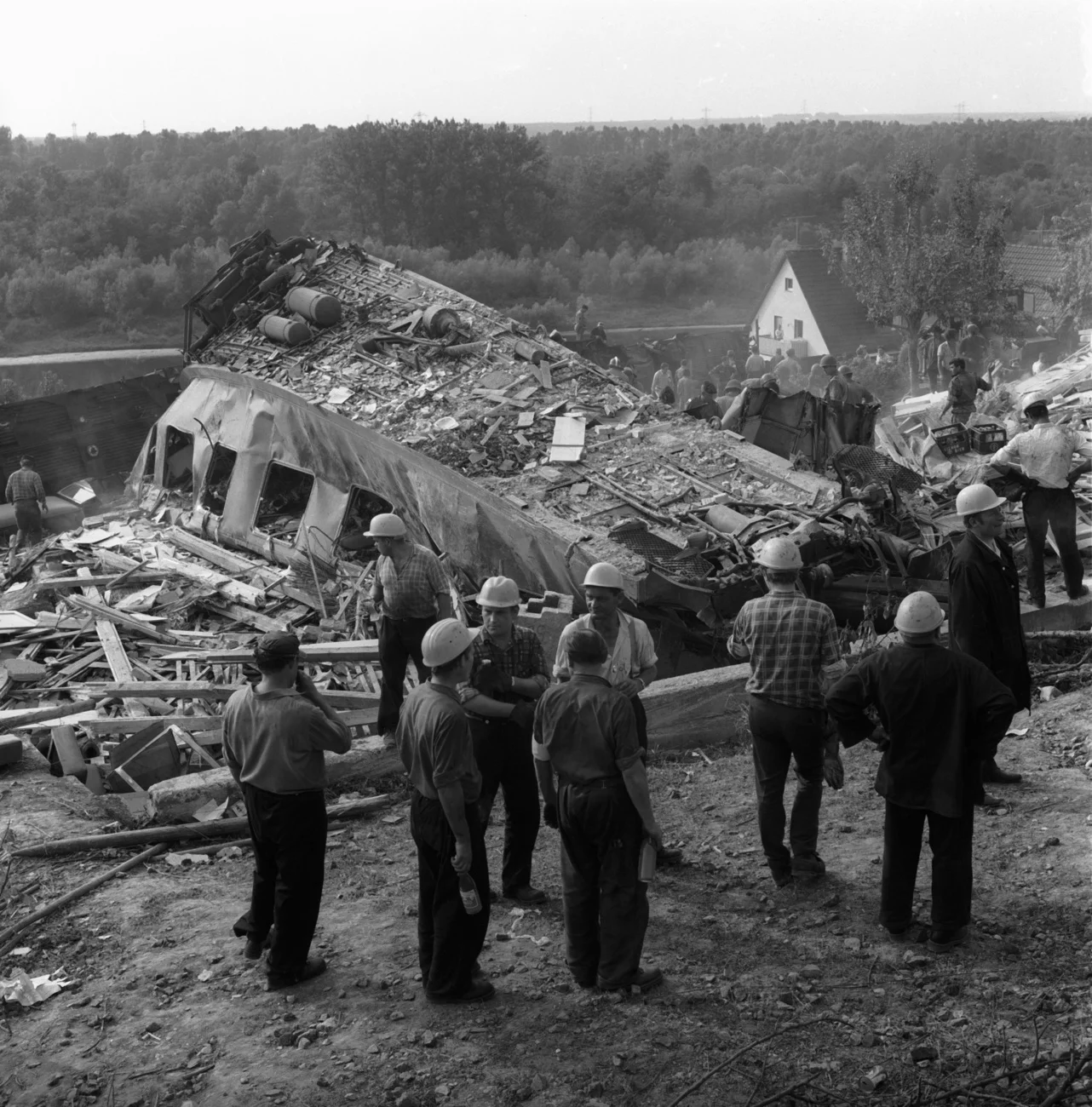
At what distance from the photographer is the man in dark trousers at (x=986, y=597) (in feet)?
19.4

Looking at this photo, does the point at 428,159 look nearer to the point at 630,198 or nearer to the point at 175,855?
the point at 630,198

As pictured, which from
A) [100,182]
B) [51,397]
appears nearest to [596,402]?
[51,397]

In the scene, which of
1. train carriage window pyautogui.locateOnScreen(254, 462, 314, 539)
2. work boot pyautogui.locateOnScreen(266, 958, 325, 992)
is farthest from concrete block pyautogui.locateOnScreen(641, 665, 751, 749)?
train carriage window pyautogui.locateOnScreen(254, 462, 314, 539)

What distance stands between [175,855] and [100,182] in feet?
174

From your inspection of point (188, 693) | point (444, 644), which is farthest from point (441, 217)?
point (444, 644)

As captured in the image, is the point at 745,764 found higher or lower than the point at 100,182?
lower

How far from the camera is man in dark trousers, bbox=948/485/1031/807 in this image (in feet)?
19.4

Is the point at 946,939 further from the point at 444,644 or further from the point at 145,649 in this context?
the point at 145,649

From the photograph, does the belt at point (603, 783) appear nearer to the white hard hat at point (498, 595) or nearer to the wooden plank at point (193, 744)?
the white hard hat at point (498, 595)

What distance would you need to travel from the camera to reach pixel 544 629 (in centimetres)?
872

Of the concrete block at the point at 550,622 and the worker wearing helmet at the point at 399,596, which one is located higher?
the worker wearing helmet at the point at 399,596

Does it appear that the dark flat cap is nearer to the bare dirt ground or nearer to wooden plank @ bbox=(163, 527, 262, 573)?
the bare dirt ground

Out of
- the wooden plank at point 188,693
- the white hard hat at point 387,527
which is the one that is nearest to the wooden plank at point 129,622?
the wooden plank at point 188,693

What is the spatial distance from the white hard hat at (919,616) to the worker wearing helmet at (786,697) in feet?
1.73
